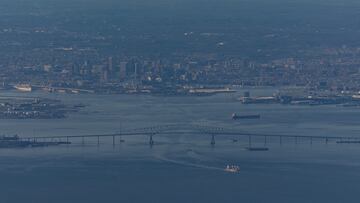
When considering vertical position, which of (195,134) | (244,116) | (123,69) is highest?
(123,69)

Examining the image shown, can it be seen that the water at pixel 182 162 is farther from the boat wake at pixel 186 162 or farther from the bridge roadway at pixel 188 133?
the bridge roadway at pixel 188 133

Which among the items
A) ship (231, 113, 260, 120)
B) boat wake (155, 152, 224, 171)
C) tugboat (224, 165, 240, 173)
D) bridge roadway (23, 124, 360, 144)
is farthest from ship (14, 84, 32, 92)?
tugboat (224, 165, 240, 173)

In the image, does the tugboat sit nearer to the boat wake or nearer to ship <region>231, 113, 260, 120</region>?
the boat wake

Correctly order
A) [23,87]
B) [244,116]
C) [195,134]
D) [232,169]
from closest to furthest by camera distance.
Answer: [232,169], [195,134], [244,116], [23,87]

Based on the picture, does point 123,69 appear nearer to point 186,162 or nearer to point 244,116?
point 244,116

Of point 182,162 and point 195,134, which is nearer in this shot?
point 182,162

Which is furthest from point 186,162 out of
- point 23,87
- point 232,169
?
point 23,87

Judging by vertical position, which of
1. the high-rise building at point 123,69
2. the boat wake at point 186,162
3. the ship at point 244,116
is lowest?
the boat wake at point 186,162

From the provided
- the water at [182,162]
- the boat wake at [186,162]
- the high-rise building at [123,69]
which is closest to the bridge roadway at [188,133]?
the water at [182,162]

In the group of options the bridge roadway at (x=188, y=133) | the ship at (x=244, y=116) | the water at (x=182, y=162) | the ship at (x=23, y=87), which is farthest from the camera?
the ship at (x=23, y=87)
